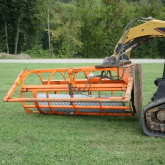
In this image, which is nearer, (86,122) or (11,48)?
(86,122)

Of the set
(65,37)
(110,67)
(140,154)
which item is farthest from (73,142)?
(65,37)

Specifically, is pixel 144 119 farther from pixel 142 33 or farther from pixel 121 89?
pixel 142 33

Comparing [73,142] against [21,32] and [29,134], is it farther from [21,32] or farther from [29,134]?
[21,32]

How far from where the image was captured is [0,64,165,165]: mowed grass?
4.37 meters

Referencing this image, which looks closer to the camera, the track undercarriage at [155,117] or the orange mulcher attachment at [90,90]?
the track undercarriage at [155,117]

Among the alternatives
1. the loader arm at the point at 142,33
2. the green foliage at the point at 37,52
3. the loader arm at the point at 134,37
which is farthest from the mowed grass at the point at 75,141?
the green foliage at the point at 37,52

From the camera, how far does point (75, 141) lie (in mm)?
5113

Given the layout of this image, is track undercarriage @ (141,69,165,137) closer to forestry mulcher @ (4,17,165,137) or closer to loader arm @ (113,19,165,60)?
forestry mulcher @ (4,17,165,137)

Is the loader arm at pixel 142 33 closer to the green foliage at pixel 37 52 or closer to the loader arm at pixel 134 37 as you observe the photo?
the loader arm at pixel 134 37

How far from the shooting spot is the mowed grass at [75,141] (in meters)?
4.37

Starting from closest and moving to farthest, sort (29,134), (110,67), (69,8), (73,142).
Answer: (73,142) < (29,134) < (110,67) < (69,8)

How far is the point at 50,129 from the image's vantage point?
585cm

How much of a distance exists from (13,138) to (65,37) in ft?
137

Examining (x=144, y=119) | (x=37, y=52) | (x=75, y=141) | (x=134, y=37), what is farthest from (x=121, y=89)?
(x=37, y=52)
